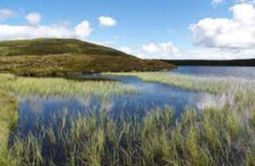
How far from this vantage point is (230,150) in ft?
49.5

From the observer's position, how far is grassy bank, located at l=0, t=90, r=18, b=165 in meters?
12.8

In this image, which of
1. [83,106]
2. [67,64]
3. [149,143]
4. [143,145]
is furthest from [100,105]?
[67,64]

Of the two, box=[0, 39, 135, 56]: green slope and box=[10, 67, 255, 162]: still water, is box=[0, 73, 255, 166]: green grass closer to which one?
box=[10, 67, 255, 162]: still water

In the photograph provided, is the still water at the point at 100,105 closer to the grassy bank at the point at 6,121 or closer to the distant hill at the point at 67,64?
the grassy bank at the point at 6,121

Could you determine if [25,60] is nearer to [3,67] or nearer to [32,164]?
[3,67]

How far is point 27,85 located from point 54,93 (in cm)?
653

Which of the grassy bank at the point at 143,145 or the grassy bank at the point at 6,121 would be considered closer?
the grassy bank at the point at 6,121

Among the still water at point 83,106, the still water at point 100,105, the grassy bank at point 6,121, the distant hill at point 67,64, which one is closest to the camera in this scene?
the grassy bank at point 6,121

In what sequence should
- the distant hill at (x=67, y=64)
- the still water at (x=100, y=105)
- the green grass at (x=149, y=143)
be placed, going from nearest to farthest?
the green grass at (x=149, y=143), the still water at (x=100, y=105), the distant hill at (x=67, y=64)

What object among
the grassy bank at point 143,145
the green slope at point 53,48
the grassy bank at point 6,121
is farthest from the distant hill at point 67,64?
the grassy bank at point 143,145

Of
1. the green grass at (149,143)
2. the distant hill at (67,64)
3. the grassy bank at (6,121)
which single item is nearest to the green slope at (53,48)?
the distant hill at (67,64)

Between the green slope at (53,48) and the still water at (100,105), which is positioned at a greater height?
the green slope at (53,48)

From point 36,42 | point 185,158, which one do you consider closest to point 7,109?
point 185,158

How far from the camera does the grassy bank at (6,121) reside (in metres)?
12.8
